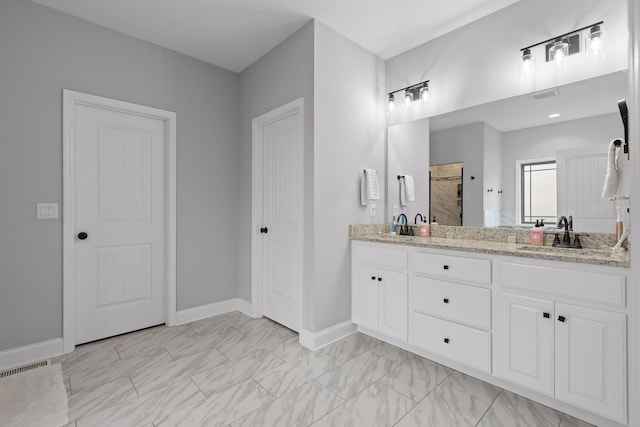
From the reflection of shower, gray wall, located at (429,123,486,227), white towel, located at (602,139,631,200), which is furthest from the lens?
the reflection of shower

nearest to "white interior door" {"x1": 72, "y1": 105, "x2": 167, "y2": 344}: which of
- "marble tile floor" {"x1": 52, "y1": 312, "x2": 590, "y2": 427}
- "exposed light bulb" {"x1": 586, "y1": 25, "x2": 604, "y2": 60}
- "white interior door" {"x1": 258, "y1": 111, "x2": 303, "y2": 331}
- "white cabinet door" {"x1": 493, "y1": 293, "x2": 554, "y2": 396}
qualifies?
"marble tile floor" {"x1": 52, "y1": 312, "x2": 590, "y2": 427}

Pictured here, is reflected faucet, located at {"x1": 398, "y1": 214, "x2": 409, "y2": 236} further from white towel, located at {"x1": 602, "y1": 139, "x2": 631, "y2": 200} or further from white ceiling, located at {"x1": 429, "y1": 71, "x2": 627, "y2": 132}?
white towel, located at {"x1": 602, "y1": 139, "x2": 631, "y2": 200}

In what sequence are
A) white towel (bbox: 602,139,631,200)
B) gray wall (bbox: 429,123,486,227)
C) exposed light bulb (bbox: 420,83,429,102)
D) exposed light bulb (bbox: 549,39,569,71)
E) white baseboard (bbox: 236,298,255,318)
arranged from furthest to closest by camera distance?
white baseboard (bbox: 236,298,255,318) → exposed light bulb (bbox: 420,83,429,102) → gray wall (bbox: 429,123,486,227) → exposed light bulb (bbox: 549,39,569,71) → white towel (bbox: 602,139,631,200)

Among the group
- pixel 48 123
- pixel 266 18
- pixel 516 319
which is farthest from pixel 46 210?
pixel 516 319

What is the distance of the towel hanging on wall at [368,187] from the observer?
9.49 ft

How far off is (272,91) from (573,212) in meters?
2.63

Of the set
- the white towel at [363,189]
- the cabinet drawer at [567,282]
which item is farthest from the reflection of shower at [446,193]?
the cabinet drawer at [567,282]

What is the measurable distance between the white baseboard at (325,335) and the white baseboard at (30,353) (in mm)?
1902

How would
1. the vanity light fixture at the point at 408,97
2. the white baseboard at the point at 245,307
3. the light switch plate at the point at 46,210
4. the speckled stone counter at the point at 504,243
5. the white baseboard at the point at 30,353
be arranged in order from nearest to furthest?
the speckled stone counter at the point at 504,243 → the white baseboard at the point at 30,353 → the light switch plate at the point at 46,210 → the vanity light fixture at the point at 408,97 → the white baseboard at the point at 245,307

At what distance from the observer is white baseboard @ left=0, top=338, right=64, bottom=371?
221 centimetres

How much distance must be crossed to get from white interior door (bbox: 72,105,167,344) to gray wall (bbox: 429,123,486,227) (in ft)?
8.78

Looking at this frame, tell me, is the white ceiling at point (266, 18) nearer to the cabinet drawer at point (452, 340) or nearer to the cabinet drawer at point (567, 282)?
the cabinet drawer at point (567, 282)

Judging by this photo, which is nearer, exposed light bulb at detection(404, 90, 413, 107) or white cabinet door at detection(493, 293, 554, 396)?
white cabinet door at detection(493, 293, 554, 396)

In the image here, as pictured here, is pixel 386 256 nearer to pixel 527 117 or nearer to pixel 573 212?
pixel 573 212
